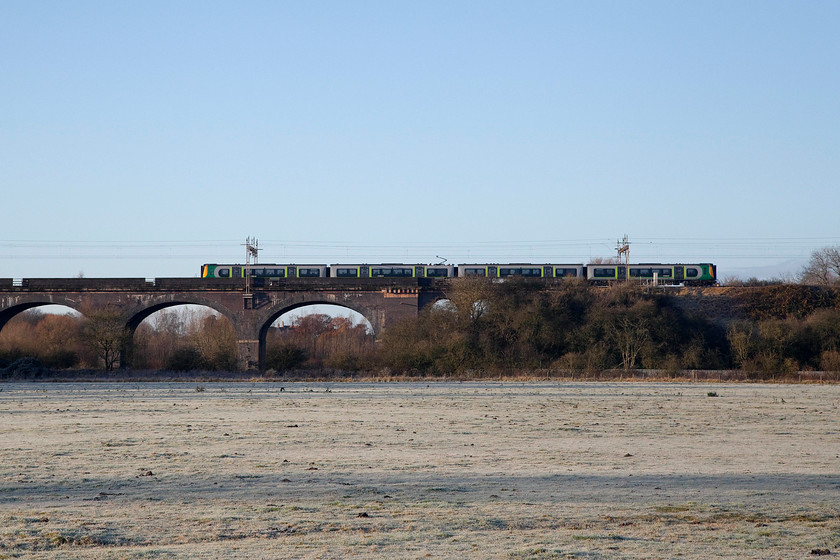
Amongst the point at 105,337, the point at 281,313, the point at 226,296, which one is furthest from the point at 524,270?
the point at 105,337

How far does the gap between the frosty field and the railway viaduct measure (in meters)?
28.4

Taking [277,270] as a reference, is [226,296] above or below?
below

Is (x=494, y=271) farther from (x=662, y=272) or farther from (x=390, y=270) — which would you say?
(x=662, y=272)

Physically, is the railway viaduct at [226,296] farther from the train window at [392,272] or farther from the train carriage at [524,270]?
the train carriage at [524,270]

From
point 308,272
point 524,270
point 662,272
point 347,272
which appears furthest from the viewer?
point 308,272

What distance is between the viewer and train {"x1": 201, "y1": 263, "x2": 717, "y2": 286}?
52438 mm

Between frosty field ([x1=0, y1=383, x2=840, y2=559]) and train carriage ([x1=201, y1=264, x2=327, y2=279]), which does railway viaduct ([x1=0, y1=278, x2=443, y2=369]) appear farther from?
frosty field ([x1=0, y1=383, x2=840, y2=559])

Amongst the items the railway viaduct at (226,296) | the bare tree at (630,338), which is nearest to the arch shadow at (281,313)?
the railway viaduct at (226,296)

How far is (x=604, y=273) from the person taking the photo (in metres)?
53.1

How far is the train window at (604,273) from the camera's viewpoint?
52.9m

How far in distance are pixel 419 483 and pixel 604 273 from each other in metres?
45.0

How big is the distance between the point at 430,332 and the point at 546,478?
1247 inches

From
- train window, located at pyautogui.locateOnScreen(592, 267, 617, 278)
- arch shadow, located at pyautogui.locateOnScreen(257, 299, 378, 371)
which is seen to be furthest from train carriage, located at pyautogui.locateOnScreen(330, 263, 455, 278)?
train window, located at pyautogui.locateOnScreen(592, 267, 617, 278)

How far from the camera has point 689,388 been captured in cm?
2945
